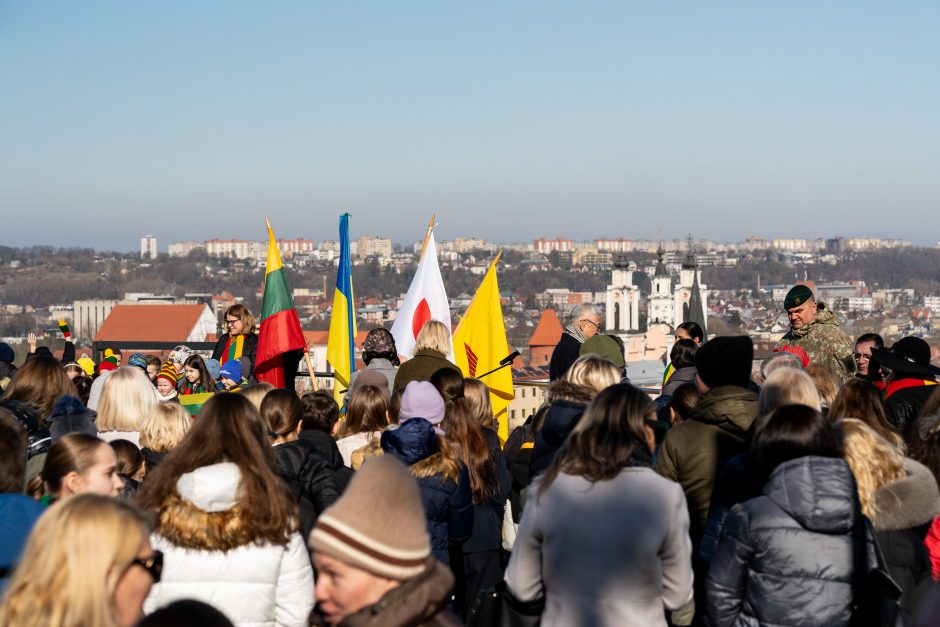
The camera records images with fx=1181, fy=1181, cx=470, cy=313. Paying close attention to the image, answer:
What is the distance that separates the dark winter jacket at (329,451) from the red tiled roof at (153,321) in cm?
7358

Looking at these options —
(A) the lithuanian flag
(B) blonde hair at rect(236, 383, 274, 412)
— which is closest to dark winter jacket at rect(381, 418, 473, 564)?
(B) blonde hair at rect(236, 383, 274, 412)

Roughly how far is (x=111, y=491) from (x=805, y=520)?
2.42 metres

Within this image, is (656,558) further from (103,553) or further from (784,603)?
(103,553)

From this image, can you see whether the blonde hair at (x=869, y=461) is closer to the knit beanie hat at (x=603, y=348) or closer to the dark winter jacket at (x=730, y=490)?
the dark winter jacket at (x=730, y=490)

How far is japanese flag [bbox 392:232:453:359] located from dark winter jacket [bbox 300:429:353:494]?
500 centimetres

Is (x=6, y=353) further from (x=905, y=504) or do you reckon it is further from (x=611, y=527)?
(x=905, y=504)

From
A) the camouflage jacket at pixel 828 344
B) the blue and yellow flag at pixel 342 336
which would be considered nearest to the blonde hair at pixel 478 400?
the camouflage jacket at pixel 828 344

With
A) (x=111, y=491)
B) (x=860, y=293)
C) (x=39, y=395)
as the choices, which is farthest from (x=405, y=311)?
(x=860, y=293)

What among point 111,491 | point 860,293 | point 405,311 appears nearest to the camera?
point 111,491

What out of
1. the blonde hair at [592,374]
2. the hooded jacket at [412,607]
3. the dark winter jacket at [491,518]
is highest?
the blonde hair at [592,374]

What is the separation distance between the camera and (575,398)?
529 cm

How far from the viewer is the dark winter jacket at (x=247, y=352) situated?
951cm

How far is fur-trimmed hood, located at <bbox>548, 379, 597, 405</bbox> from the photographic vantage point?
5289 millimetres

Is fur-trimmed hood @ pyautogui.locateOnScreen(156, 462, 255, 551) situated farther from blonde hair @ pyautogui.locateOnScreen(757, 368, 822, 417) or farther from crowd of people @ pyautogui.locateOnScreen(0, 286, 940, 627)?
blonde hair @ pyautogui.locateOnScreen(757, 368, 822, 417)
